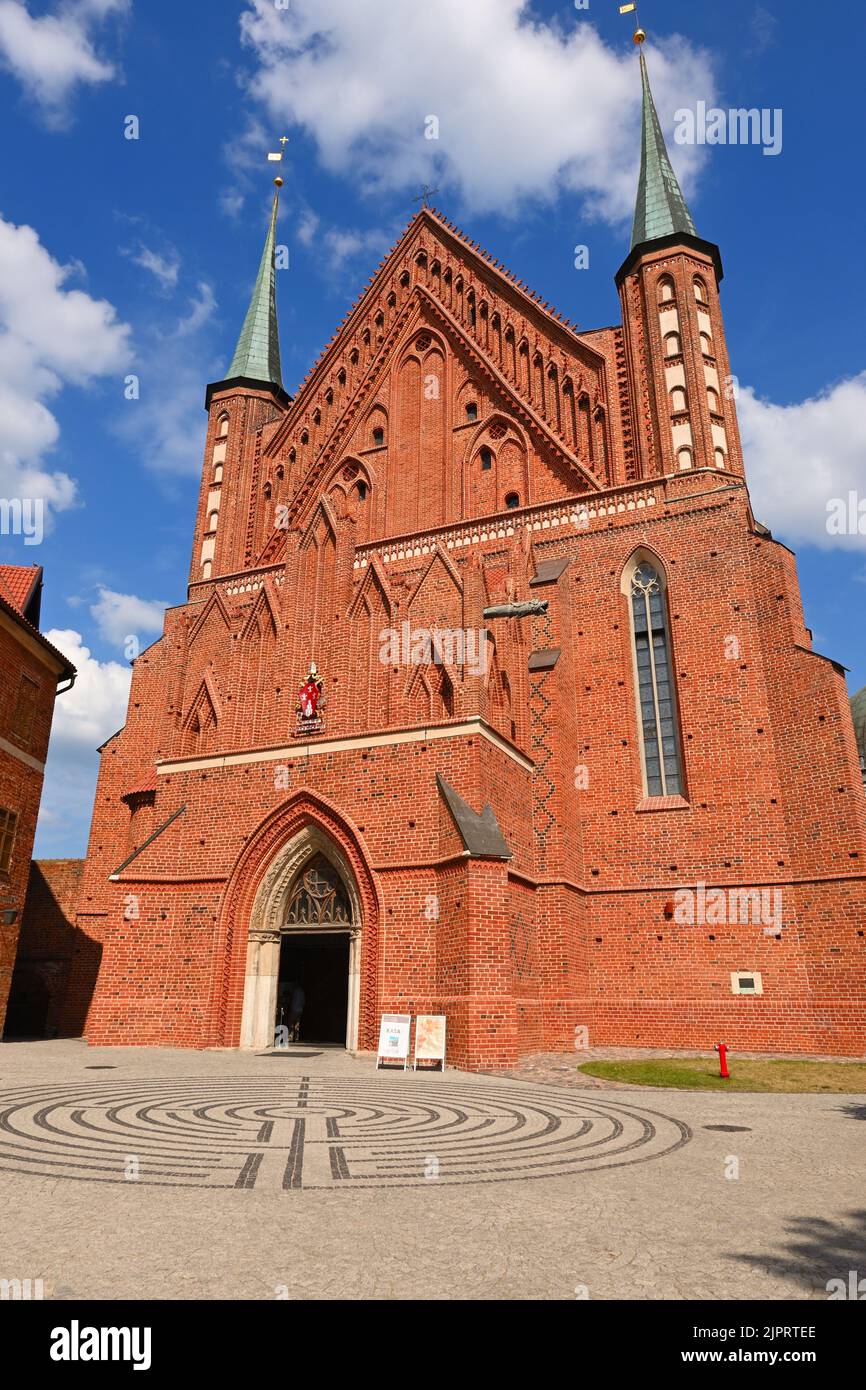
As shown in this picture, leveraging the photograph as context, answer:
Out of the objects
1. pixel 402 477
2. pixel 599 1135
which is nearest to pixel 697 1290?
pixel 599 1135

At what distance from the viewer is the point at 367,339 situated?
27.3m

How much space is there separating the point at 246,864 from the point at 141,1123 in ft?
32.9

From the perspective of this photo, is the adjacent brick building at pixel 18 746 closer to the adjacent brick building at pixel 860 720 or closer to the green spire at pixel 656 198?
the green spire at pixel 656 198

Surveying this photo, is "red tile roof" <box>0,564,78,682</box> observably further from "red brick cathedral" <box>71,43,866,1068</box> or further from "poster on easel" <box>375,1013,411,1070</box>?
"poster on easel" <box>375,1013,411,1070</box>

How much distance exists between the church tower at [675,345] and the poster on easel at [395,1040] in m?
14.3

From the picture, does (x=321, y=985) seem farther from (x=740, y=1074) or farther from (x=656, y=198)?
(x=656, y=198)

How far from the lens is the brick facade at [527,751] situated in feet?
52.6

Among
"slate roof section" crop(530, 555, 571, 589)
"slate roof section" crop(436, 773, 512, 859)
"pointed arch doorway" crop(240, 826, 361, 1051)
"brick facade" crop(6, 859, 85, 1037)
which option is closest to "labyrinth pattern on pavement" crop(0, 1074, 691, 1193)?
"slate roof section" crop(436, 773, 512, 859)

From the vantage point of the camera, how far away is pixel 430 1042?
13.5 m

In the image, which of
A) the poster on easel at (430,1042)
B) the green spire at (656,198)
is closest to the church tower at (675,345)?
the green spire at (656,198)

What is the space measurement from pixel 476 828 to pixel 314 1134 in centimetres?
773

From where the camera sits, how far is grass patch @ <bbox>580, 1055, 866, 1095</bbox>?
39.7 feet

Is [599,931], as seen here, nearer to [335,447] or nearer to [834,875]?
[834,875]

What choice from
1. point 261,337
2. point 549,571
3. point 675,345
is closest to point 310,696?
point 549,571
